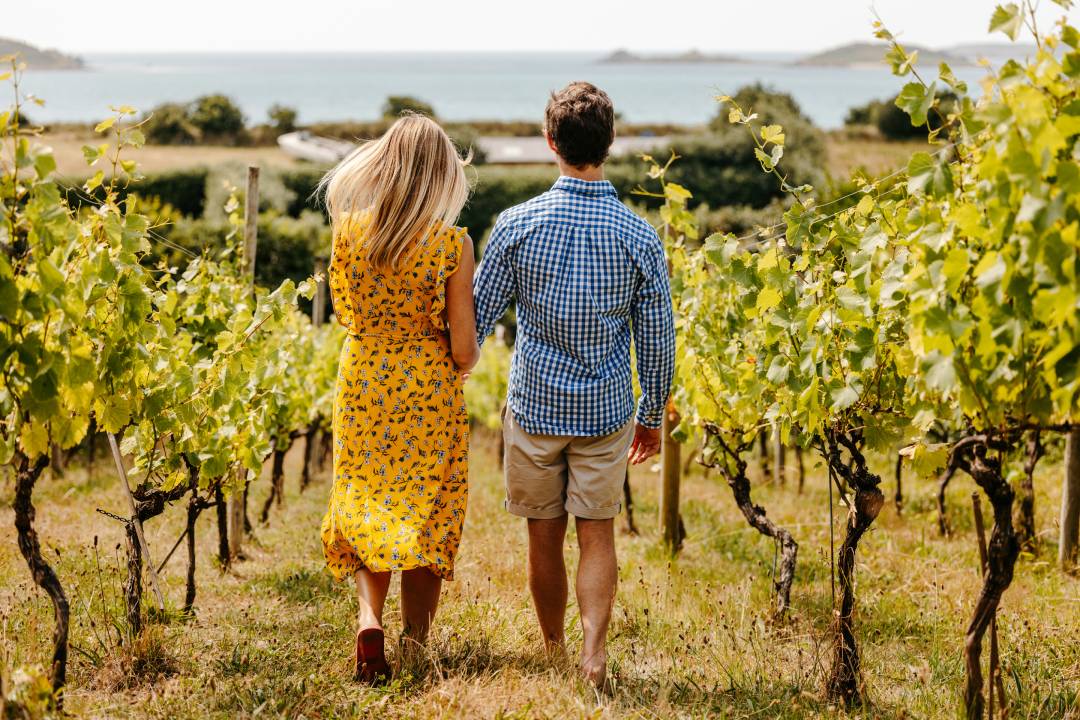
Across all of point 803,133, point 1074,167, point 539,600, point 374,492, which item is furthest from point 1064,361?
point 803,133

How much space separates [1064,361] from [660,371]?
1190 mm

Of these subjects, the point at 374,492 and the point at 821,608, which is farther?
the point at 821,608

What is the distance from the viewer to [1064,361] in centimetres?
217

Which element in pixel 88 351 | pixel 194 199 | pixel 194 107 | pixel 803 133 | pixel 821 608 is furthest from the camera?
pixel 194 107

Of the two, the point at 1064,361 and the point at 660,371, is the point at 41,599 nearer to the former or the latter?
the point at 660,371

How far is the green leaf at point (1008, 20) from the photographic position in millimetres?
2195

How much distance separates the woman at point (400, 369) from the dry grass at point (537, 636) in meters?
0.31

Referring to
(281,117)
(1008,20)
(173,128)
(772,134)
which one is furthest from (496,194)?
(1008,20)

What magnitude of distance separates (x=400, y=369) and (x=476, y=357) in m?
0.25

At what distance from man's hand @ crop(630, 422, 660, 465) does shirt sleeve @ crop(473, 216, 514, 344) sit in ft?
1.97

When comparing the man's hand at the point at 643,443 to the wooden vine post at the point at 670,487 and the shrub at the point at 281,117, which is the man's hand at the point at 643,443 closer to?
the wooden vine post at the point at 670,487

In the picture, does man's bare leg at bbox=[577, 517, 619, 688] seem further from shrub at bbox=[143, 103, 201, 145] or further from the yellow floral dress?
shrub at bbox=[143, 103, 201, 145]

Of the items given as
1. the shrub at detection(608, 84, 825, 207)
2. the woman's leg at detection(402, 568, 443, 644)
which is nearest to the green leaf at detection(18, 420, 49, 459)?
the woman's leg at detection(402, 568, 443, 644)

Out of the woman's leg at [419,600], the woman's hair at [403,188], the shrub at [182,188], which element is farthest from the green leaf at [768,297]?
the shrub at [182,188]
